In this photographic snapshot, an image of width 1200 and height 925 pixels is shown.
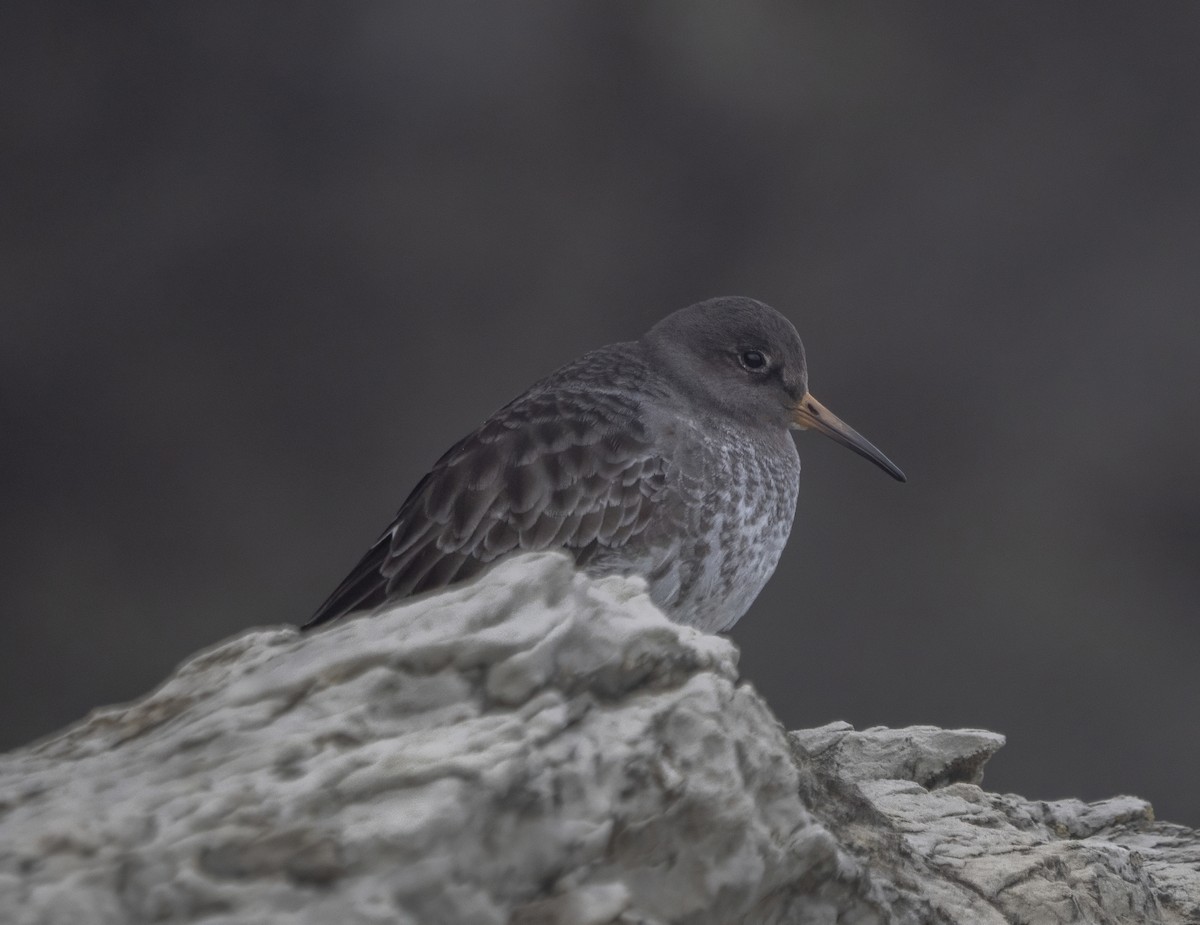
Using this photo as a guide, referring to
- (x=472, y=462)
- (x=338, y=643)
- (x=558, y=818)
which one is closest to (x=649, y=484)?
(x=472, y=462)

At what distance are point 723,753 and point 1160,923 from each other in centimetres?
165

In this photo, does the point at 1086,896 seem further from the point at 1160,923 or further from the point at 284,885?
the point at 284,885

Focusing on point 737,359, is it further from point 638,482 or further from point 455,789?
point 455,789

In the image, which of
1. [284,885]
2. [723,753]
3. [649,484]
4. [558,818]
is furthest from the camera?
[649,484]

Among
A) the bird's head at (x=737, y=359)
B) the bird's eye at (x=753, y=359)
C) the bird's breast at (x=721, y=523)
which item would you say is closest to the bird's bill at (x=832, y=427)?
the bird's head at (x=737, y=359)

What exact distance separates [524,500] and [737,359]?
0.93m

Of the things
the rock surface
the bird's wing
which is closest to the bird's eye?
the bird's wing

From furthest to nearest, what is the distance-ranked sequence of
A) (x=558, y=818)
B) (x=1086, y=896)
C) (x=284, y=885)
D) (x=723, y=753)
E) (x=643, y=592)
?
1. (x=1086, y=896)
2. (x=643, y=592)
3. (x=723, y=753)
4. (x=558, y=818)
5. (x=284, y=885)

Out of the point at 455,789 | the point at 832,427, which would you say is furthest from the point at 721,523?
the point at 455,789

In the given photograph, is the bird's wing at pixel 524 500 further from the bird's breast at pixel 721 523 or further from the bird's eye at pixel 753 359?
the bird's eye at pixel 753 359

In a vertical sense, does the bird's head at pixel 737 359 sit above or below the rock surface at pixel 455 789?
above

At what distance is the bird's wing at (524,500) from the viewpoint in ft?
12.3

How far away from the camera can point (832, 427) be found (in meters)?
4.54

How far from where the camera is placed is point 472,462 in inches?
156
